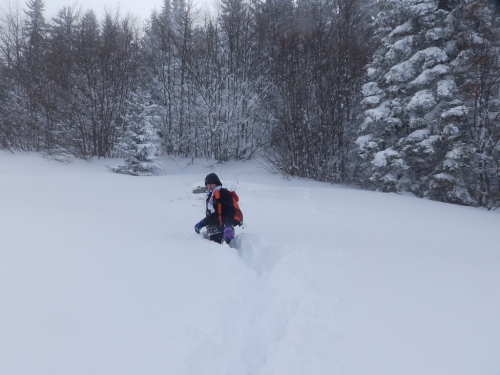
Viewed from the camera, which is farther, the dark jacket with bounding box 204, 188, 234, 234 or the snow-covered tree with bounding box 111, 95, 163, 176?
the snow-covered tree with bounding box 111, 95, 163, 176

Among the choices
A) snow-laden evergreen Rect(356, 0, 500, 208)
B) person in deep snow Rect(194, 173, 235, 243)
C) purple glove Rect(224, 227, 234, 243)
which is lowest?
purple glove Rect(224, 227, 234, 243)

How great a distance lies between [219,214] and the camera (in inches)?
201

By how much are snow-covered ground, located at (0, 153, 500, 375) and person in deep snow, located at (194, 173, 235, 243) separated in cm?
39

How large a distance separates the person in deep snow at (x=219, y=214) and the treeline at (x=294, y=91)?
8.59 meters

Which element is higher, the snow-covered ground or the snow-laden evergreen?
the snow-laden evergreen

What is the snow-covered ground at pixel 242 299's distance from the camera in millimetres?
2146

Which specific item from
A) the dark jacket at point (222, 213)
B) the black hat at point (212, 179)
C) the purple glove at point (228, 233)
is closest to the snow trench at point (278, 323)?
the purple glove at point (228, 233)

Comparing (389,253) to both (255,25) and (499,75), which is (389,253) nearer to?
(499,75)

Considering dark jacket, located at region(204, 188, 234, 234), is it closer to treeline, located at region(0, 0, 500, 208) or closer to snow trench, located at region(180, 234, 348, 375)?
snow trench, located at region(180, 234, 348, 375)

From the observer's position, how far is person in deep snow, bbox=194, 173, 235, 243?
508 cm

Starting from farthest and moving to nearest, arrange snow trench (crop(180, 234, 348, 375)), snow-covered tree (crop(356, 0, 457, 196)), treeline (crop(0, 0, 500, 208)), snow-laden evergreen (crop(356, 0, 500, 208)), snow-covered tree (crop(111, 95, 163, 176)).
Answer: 1. snow-covered tree (crop(111, 95, 163, 176))
2. snow-covered tree (crop(356, 0, 457, 196))
3. treeline (crop(0, 0, 500, 208))
4. snow-laden evergreen (crop(356, 0, 500, 208))
5. snow trench (crop(180, 234, 348, 375))

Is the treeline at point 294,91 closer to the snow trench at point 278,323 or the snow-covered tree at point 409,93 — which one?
the snow-covered tree at point 409,93

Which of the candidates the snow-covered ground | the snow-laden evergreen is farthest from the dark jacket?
the snow-laden evergreen

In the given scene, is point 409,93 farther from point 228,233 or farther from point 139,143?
point 139,143
